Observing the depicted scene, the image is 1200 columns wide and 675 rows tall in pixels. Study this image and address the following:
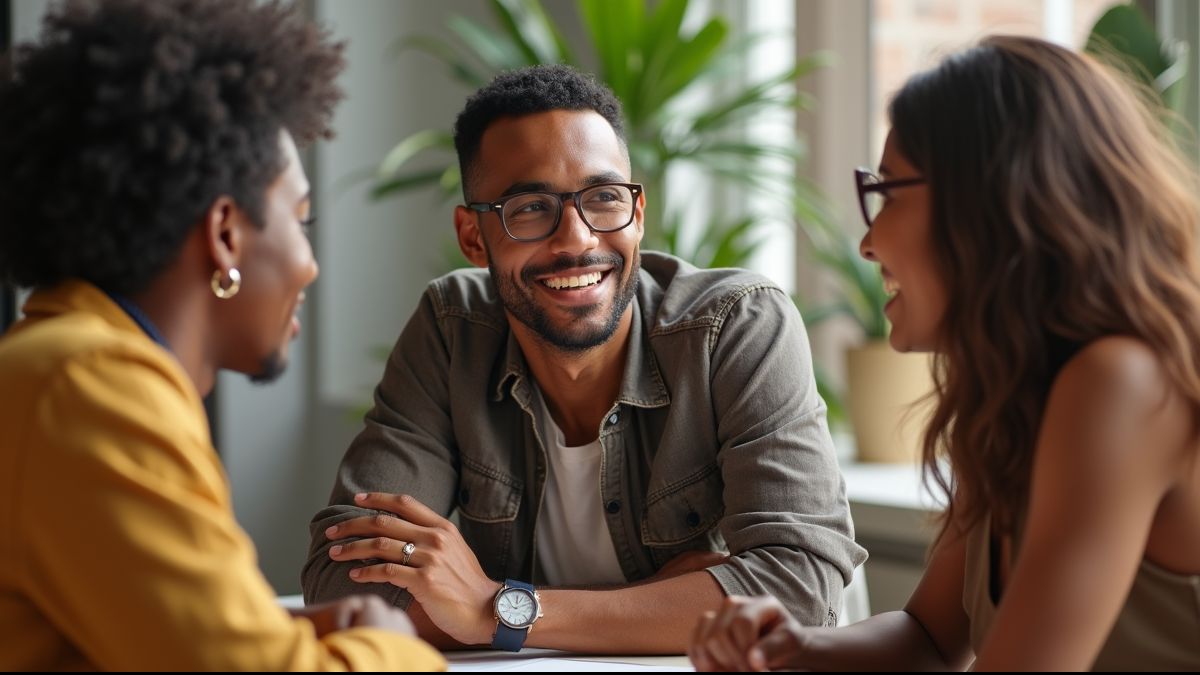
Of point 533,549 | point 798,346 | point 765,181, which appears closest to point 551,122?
point 798,346

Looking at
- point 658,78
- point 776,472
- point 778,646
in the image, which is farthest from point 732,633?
point 658,78

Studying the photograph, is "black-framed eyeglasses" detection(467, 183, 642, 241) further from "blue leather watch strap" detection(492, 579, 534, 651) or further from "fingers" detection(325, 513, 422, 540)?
"blue leather watch strap" detection(492, 579, 534, 651)

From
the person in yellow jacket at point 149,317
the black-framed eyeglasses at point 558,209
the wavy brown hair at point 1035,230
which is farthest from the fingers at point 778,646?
the black-framed eyeglasses at point 558,209

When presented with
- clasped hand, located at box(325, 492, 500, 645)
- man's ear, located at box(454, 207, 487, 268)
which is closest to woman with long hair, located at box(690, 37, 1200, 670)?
clasped hand, located at box(325, 492, 500, 645)

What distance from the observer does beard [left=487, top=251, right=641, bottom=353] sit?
1981mm

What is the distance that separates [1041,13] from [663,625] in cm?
214

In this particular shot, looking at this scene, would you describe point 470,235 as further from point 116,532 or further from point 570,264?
point 116,532

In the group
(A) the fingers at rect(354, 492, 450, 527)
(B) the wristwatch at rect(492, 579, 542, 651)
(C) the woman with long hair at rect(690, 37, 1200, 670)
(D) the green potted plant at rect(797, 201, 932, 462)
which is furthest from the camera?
(D) the green potted plant at rect(797, 201, 932, 462)

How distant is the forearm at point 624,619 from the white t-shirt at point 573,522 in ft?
0.88

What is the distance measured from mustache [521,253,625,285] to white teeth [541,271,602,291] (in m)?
0.01

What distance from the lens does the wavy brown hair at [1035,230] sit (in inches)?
47.9

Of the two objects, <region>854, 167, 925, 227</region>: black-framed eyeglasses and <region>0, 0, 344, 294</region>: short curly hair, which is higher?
<region>0, 0, 344, 294</region>: short curly hair

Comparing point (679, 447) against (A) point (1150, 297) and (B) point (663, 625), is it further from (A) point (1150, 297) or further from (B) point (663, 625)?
(A) point (1150, 297)

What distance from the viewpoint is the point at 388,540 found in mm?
1787
